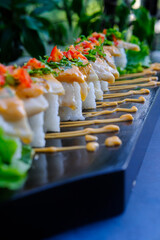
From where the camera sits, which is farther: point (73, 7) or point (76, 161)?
point (73, 7)

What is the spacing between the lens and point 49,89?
1938 millimetres

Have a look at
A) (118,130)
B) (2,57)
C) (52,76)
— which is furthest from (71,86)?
(2,57)

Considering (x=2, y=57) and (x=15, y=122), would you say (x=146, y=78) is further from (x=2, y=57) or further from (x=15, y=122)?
(x=2, y=57)

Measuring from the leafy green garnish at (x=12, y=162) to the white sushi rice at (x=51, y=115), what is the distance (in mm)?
441

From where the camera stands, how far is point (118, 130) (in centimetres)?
204

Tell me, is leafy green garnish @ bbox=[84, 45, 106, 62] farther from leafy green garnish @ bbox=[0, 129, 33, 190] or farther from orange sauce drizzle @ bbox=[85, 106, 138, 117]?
leafy green garnish @ bbox=[0, 129, 33, 190]

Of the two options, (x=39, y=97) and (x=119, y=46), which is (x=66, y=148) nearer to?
(x=39, y=97)

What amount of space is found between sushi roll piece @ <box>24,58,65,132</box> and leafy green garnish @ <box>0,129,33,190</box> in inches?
17.4

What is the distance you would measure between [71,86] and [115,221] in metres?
1.08

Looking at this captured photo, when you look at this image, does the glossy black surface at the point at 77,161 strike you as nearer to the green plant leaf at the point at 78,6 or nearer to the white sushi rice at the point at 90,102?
the white sushi rice at the point at 90,102

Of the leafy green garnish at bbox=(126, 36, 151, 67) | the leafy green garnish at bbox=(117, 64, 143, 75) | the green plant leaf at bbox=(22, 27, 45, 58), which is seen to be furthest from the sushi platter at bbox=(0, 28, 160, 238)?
the green plant leaf at bbox=(22, 27, 45, 58)

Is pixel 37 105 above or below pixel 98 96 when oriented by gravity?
above

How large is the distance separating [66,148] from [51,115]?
330 mm

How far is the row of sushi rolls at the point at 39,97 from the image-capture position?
143 cm
